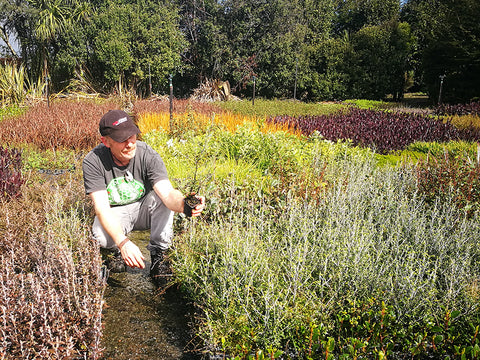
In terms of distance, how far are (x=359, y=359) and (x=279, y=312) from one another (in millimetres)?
486

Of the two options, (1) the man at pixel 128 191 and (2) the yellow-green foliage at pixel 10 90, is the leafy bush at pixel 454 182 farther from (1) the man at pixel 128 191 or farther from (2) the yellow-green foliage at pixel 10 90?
(2) the yellow-green foliage at pixel 10 90

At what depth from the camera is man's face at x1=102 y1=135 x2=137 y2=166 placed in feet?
8.71

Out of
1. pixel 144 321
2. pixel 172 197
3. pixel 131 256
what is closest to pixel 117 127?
pixel 172 197

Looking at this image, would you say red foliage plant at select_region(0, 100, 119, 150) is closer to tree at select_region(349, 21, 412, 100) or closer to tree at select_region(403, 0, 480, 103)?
tree at select_region(403, 0, 480, 103)

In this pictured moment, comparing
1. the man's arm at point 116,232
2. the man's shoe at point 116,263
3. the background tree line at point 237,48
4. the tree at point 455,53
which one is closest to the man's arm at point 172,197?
the man's arm at point 116,232

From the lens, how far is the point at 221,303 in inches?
91.3

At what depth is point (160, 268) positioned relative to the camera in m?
3.12

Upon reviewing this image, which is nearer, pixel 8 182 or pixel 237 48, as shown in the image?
pixel 8 182

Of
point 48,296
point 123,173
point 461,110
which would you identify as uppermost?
point 461,110

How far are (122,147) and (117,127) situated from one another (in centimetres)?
19

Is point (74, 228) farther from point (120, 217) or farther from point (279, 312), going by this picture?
point (279, 312)

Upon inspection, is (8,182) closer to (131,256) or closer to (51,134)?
(131,256)

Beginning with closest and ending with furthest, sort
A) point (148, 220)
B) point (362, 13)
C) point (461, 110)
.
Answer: point (148, 220), point (461, 110), point (362, 13)

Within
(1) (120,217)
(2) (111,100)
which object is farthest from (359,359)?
(2) (111,100)
